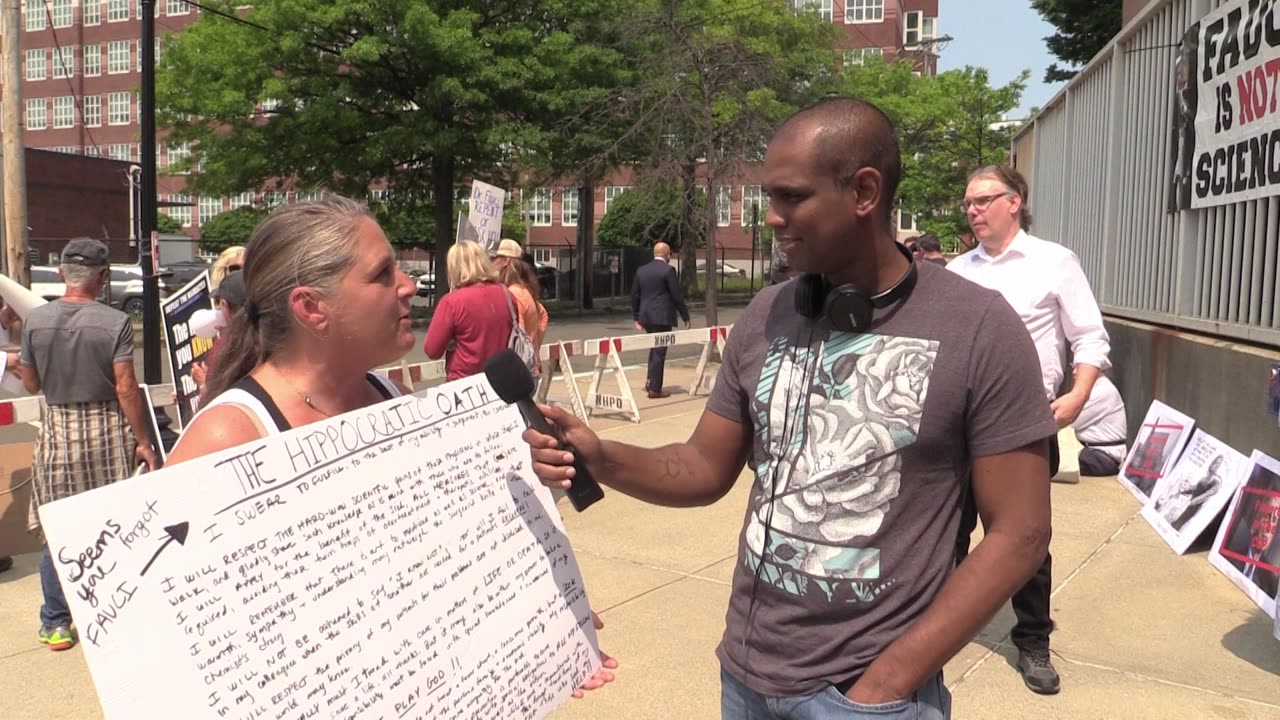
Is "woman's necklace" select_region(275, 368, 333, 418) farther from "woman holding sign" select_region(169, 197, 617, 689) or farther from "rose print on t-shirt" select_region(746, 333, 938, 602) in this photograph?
"rose print on t-shirt" select_region(746, 333, 938, 602)

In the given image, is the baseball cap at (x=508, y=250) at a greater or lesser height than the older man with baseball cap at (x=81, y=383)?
greater

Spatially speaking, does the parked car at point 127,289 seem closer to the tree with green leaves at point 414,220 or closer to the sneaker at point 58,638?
the tree with green leaves at point 414,220

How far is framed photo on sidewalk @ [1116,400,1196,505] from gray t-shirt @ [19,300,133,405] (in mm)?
5894

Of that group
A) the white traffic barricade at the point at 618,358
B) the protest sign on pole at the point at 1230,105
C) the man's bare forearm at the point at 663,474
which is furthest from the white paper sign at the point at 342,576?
the white traffic barricade at the point at 618,358

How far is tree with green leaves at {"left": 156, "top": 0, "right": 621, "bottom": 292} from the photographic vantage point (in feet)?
74.7

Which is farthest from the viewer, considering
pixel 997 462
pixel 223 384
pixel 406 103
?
pixel 406 103

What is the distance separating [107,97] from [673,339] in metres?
74.3

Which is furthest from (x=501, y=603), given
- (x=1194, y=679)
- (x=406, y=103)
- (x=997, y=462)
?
(x=406, y=103)

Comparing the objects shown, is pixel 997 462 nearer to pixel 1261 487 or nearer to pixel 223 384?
pixel 223 384

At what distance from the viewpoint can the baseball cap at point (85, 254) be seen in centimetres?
487

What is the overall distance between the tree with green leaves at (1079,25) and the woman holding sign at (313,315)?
76.8 ft

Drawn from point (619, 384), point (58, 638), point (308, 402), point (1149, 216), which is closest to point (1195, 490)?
point (1149, 216)

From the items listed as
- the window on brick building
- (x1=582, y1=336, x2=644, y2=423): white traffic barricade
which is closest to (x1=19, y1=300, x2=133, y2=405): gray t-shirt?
(x1=582, y1=336, x2=644, y2=423): white traffic barricade

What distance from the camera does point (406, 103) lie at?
2450 centimetres
